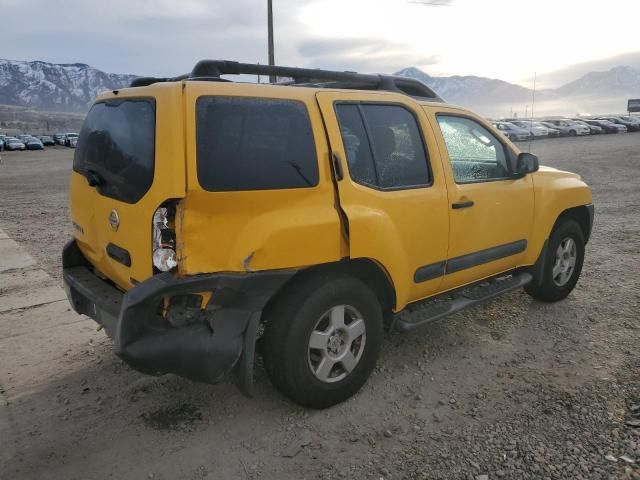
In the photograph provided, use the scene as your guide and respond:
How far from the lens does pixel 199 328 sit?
2576 millimetres

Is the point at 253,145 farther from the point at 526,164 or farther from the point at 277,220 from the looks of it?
the point at 526,164

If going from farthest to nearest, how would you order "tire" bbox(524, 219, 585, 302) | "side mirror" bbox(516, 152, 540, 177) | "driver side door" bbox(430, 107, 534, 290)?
"tire" bbox(524, 219, 585, 302)
"side mirror" bbox(516, 152, 540, 177)
"driver side door" bbox(430, 107, 534, 290)

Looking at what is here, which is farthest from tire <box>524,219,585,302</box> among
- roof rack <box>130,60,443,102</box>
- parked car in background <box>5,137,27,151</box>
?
parked car in background <box>5,137,27,151</box>

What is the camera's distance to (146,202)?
2.58 m

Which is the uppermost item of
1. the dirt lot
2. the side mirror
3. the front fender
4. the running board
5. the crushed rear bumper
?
the side mirror

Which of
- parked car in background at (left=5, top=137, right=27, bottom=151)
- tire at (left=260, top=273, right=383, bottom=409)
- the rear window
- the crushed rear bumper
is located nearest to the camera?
the crushed rear bumper

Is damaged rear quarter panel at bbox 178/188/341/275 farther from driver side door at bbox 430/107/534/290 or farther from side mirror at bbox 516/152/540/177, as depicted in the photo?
side mirror at bbox 516/152/540/177

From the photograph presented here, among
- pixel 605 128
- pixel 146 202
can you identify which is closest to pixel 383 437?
pixel 146 202

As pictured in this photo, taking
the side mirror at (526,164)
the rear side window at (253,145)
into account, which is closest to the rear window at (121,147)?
the rear side window at (253,145)

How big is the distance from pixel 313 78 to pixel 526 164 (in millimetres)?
1800

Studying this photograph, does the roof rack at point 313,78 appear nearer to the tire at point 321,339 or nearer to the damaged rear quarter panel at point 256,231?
the damaged rear quarter panel at point 256,231

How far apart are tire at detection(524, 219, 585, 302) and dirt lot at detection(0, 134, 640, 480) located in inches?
8.3

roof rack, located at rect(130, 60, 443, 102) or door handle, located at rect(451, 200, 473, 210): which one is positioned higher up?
roof rack, located at rect(130, 60, 443, 102)

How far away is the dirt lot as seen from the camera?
2.64 metres
